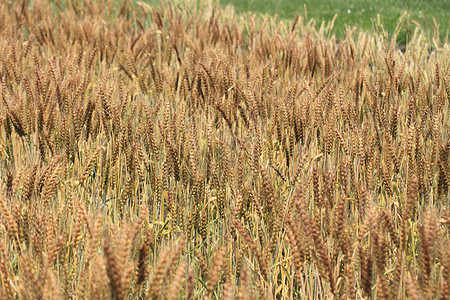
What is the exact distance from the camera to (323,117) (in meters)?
2.00

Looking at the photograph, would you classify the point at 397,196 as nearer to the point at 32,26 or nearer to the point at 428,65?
the point at 428,65

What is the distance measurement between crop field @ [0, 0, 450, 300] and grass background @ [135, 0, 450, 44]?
2083 mm

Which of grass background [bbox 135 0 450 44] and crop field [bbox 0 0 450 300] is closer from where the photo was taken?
crop field [bbox 0 0 450 300]

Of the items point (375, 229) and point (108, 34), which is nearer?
point (375, 229)

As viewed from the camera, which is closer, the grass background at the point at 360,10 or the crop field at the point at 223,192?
the crop field at the point at 223,192

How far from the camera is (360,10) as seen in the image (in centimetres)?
566

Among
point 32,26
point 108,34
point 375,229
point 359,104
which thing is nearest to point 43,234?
point 375,229

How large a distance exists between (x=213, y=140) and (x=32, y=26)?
2.70 meters

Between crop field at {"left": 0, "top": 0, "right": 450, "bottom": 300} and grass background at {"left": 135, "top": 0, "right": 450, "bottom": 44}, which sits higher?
grass background at {"left": 135, "top": 0, "right": 450, "bottom": 44}

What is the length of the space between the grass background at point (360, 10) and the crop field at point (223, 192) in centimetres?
208

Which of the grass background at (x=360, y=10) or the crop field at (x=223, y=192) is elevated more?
the grass background at (x=360, y=10)

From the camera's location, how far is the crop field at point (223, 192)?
950mm

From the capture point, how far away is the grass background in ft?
15.8

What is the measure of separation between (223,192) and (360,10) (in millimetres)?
4755
